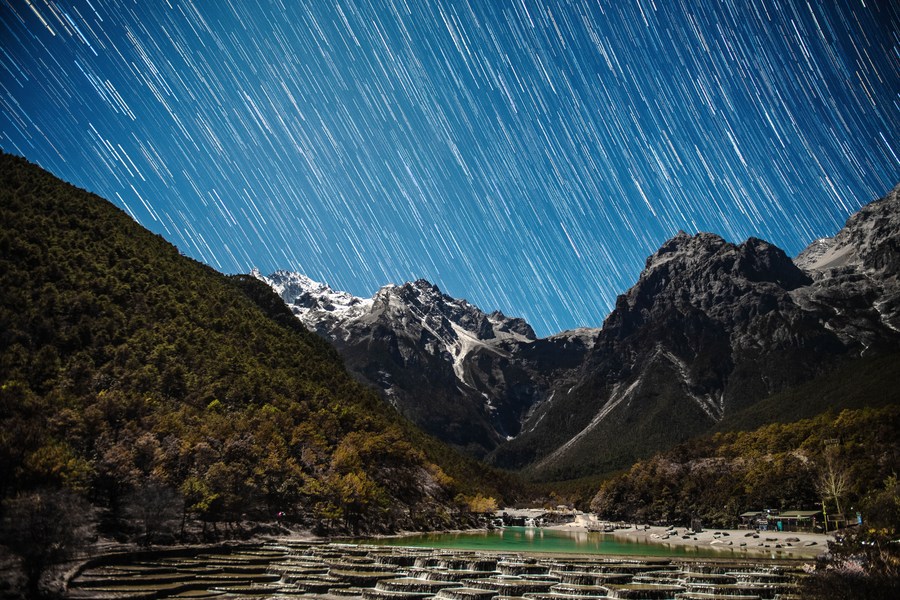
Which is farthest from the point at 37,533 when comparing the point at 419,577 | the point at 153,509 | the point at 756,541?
the point at 756,541

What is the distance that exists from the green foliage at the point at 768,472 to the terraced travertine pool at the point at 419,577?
51864 millimetres

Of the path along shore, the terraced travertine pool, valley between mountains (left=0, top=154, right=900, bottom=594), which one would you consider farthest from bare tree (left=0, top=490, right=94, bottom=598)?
the path along shore

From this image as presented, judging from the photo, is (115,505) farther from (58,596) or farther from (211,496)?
(58,596)

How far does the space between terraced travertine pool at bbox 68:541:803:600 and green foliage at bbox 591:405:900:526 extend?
51864 millimetres

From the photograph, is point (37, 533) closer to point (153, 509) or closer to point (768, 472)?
→ point (153, 509)

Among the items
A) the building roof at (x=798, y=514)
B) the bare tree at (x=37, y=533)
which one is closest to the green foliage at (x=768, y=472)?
the building roof at (x=798, y=514)

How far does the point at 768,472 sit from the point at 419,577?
342 ft

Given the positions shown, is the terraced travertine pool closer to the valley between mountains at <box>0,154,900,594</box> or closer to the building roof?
the valley between mountains at <box>0,154,900,594</box>

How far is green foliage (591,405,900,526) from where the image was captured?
103375 millimetres

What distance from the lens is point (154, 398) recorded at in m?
92.4

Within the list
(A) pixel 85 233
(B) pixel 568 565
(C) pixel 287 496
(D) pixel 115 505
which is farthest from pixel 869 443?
(A) pixel 85 233

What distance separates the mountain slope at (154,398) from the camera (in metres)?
70.4

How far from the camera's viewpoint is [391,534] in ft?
343

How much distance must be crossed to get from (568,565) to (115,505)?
5283 cm
